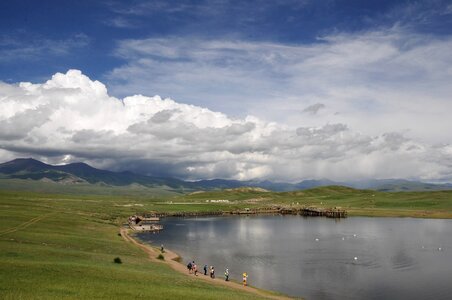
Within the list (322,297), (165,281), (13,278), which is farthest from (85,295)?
(322,297)

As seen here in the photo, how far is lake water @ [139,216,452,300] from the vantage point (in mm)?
63941

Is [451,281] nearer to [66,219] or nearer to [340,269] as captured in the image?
[340,269]

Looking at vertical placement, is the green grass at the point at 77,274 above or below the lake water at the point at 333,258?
above

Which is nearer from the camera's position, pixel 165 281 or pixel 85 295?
pixel 85 295

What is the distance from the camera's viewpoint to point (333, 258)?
89.1 metres

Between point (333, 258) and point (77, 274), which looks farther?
point (333, 258)

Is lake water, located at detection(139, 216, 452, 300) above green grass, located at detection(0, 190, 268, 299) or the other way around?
the other way around

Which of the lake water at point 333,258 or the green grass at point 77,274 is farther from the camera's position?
the lake water at point 333,258

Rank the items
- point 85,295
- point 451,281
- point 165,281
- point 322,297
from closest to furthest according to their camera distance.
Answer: point 85,295 → point 165,281 → point 322,297 → point 451,281

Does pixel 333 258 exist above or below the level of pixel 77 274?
below

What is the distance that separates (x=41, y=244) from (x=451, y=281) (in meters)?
71.7

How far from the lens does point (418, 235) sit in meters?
129

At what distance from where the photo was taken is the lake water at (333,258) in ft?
210

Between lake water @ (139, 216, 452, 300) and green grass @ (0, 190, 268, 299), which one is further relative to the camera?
lake water @ (139, 216, 452, 300)
